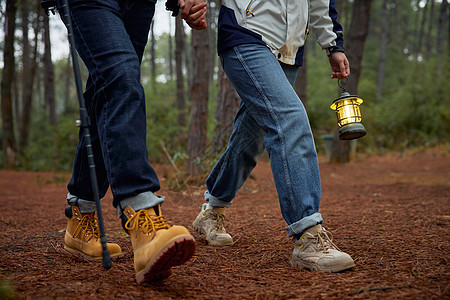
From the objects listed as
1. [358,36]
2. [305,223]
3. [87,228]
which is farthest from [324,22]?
[358,36]

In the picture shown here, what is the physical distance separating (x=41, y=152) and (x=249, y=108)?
13.8 m

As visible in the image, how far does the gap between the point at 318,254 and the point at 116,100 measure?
3.92 ft

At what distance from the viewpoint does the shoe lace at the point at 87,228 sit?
216 cm

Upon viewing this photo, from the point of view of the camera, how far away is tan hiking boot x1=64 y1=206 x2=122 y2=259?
214 cm

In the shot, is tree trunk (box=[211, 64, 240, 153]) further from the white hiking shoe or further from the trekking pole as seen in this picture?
the trekking pole

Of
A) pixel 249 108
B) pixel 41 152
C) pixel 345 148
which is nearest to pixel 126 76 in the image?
pixel 249 108

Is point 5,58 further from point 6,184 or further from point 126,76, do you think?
point 126,76

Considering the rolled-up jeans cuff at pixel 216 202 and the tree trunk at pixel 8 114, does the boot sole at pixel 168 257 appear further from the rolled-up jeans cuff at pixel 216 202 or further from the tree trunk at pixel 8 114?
the tree trunk at pixel 8 114

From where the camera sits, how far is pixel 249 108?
6.88 ft

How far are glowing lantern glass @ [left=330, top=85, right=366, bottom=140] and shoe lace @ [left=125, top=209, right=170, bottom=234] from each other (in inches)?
48.3

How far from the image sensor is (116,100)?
1.67 meters

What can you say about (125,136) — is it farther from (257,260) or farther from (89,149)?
(257,260)

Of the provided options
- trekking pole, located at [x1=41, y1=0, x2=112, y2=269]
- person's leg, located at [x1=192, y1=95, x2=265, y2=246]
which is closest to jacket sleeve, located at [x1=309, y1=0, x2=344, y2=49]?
person's leg, located at [x1=192, y1=95, x2=265, y2=246]

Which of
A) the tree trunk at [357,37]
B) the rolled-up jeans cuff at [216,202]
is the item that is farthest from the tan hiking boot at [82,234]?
the tree trunk at [357,37]
